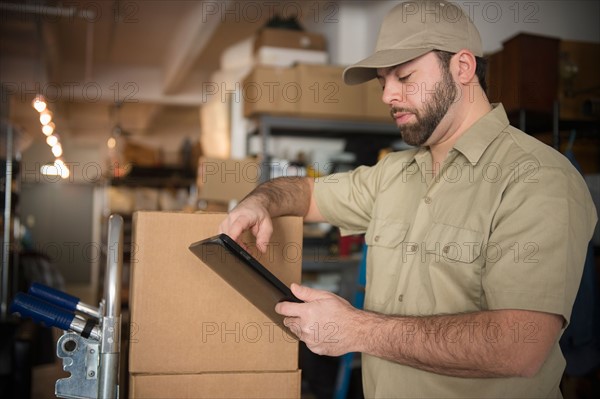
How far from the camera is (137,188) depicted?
8.07 metres

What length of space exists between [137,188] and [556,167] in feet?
24.5

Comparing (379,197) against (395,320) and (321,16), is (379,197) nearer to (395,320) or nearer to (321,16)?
(395,320)

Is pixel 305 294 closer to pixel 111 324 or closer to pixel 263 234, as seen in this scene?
pixel 263 234

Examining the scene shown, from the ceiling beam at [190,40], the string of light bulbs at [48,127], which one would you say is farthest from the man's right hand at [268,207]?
the ceiling beam at [190,40]

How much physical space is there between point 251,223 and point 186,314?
25cm

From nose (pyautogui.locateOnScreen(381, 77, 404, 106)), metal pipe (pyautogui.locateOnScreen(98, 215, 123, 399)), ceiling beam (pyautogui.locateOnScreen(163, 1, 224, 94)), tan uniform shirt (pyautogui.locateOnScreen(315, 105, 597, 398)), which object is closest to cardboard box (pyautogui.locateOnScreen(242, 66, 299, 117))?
ceiling beam (pyautogui.locateOnScreen(163, 1, 224, 94))

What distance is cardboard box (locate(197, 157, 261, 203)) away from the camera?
131 inches

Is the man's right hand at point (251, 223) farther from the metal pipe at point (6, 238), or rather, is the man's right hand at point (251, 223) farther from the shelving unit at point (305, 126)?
the metal pipe at point (6, 238)

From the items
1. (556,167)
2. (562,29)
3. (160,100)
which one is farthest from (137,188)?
(556,167)

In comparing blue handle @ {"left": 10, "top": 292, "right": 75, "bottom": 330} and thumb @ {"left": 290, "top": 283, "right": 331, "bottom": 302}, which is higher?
thumb @ {"left": 290, "top": 283, "right": 331, "bottom": 302}

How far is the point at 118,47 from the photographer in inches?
269

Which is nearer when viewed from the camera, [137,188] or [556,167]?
[556,167]

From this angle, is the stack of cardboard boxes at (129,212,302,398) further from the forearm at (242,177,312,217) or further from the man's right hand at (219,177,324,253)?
the forearm at (242,177,312,217)

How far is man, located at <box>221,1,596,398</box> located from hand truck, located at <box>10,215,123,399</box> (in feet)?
0.83
